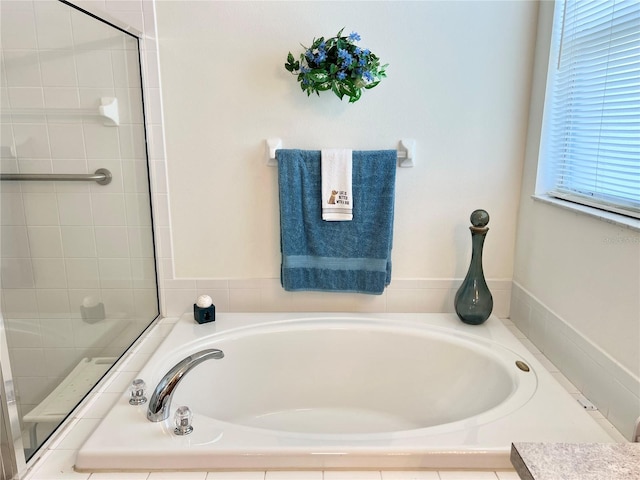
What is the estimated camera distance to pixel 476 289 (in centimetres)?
191

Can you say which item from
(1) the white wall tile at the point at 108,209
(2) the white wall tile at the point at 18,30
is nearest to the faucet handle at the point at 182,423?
(1) the white wall tile at the point at 108,209

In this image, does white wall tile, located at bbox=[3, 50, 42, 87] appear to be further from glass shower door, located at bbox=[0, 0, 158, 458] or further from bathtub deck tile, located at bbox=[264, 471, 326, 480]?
bathtub deck tile, located at bbox=[264, 471, 326, 480]

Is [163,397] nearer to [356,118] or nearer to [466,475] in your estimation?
[466,475]

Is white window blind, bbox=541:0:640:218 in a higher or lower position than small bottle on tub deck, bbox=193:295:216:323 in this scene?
higher

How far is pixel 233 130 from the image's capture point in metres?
1.94

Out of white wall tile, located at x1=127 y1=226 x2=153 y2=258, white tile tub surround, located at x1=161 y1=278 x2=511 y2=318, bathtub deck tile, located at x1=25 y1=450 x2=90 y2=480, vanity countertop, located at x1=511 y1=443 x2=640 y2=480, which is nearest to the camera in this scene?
vanity countertop, located at x1=511 y1=443 x2=640 y2=480

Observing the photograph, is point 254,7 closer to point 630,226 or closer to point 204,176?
point 204,176

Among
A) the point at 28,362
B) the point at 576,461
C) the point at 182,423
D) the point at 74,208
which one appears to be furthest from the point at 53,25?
the point at 576,461

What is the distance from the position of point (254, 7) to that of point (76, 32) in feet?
2.09

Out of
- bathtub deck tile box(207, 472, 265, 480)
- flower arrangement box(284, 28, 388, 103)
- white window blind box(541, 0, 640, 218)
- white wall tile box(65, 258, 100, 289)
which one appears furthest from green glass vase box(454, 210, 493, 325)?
white wall tile box(65, 258, 100, 289)

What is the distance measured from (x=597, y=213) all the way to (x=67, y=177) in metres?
1.75

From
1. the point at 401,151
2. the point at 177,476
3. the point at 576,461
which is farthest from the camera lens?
the point at 401,151

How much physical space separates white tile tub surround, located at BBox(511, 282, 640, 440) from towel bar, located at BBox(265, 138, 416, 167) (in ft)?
2.28

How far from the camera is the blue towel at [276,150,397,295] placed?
191cm
